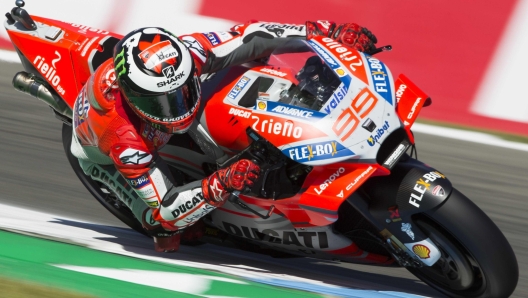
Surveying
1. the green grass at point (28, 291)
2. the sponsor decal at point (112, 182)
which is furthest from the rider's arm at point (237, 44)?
the green grass at point (28, 291)

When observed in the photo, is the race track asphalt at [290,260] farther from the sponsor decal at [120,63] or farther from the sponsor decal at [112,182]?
the sponsor decal at [120,63]

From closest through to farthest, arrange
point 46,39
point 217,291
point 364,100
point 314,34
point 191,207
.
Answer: point 217,291 → point 364,100 → point 191,207 → point 314,34 → point 46,39

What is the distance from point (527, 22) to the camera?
7.58 meters

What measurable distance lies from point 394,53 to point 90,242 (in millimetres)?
4278

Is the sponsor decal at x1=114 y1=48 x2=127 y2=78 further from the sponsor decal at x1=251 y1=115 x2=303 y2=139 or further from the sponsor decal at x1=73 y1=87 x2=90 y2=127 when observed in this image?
the sponsor decal at x1=251 y1=115 x2=303 y2=139

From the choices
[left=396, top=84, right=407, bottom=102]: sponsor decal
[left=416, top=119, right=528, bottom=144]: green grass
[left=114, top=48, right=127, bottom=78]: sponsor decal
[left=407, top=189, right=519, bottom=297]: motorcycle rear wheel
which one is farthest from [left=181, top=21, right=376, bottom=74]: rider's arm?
[left=416, top=119, right=528, bottom=144]: green grass

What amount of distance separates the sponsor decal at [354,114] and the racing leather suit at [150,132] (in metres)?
0.75

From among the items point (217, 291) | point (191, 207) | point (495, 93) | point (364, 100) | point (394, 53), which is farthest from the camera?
point (394, 53)

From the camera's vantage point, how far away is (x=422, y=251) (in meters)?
4.15

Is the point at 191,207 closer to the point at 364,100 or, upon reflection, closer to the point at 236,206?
the point at 236,206

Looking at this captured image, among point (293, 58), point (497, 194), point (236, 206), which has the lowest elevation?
point (497, 194)

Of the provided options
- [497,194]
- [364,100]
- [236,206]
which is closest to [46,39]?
[236,206]

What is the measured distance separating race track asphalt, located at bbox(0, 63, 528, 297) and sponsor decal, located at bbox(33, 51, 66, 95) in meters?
1.11

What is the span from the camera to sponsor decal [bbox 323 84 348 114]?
3963mm
